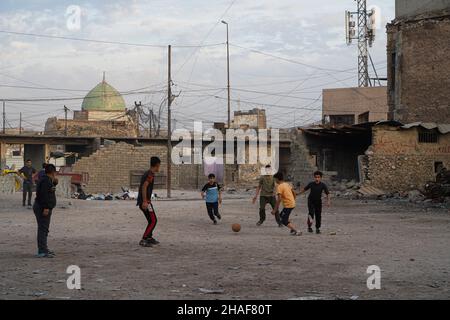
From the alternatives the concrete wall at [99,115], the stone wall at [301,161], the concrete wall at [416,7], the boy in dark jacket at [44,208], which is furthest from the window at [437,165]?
the concrete wall at [99,115]

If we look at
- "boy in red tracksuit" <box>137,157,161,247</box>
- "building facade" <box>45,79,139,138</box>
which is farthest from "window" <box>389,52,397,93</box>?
"building facade" <box>45,79,139,138</box>

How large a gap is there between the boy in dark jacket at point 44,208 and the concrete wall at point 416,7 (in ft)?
86.6

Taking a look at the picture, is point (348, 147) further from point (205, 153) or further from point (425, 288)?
point (425, 288)

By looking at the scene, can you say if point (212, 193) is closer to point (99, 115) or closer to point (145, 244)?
point (145, 244)

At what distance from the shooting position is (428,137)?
98.8ft

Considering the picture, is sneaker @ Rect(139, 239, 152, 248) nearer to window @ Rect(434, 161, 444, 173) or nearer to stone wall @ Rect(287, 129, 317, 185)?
window @ Rect(434, 161, 444, 173)

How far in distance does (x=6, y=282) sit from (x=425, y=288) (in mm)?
5067

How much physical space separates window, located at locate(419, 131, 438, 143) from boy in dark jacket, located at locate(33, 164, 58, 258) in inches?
916

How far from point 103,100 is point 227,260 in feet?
218

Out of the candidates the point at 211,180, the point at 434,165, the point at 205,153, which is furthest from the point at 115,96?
the point at 211,180

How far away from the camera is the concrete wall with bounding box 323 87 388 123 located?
53188 millimetres

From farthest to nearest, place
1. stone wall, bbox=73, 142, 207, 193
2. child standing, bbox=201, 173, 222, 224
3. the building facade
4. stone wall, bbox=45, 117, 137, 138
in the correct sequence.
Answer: the building facade → stone wall, bbox=45, 117, 137, 138 → stone wall, bbox=73, 142, 207, 193 → child standing, bbox=201, 173, 222, 224

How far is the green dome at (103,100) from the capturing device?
2906 inches
